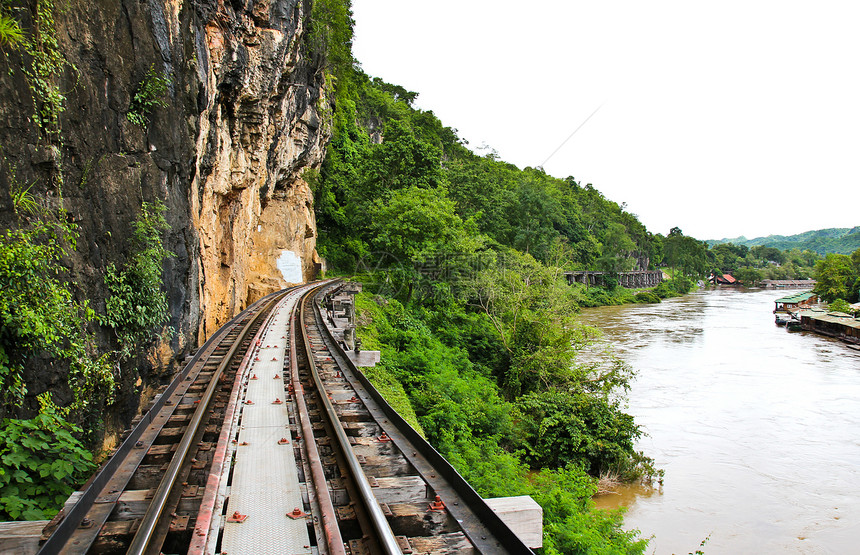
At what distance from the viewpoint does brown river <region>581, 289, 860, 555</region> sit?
11.4 metres

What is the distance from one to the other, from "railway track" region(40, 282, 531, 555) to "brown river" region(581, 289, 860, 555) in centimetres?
834

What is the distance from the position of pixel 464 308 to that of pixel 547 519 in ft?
61.8

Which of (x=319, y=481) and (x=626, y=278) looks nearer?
(x=319, y=481)

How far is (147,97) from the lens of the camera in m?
9.31

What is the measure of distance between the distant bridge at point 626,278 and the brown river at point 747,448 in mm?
34992

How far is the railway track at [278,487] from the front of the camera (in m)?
3.47

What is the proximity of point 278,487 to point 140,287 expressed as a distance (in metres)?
6.09

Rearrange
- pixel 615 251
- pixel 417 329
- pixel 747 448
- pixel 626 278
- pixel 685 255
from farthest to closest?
pixel 685 255
pixel 626 278
pixel 615 251
pixel 417 329
pixel 747 448

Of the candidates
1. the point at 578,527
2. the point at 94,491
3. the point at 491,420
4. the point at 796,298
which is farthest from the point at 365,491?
the point at 796,298

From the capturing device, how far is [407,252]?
24688 mm

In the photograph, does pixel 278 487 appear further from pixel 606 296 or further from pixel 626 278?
pixel 626 278

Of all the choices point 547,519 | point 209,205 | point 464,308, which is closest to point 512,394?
point 464,308

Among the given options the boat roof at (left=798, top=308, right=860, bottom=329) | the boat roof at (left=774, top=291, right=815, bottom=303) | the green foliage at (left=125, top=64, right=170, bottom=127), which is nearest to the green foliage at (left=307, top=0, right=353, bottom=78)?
the green foliage at (left=125, top=64, right=170, bottom=127)

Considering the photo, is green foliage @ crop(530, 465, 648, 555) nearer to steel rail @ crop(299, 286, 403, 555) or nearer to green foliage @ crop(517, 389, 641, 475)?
green foliage @ crop(517, 389, 641, 475)
